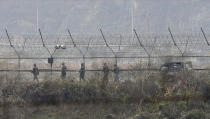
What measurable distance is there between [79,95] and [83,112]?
94 centimetres

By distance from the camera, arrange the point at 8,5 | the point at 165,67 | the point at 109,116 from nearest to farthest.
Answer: the point at 109,116, the point at 165,67, the point at 8,5

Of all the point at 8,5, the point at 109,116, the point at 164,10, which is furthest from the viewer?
the point at 8,5

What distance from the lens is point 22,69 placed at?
2222 centimetres

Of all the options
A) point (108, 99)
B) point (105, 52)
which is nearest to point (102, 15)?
point (105, 52)

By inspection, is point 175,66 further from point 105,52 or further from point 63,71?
point 63,71

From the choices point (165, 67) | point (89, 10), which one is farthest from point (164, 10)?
point (165, 67)

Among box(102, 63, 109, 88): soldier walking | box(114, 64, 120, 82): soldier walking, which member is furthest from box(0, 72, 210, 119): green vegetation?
box(114, 64, 120, 82): soldier walking

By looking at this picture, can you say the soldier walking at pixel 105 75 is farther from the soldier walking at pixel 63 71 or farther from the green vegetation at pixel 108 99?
the soldier walking at pixel 63 71

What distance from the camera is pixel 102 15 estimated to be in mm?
60125

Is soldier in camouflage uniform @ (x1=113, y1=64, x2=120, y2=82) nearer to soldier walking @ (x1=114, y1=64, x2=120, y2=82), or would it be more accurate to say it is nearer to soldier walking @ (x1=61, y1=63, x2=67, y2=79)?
soldier walking @ (x1=114, y1=64, x2=120, y2=82)

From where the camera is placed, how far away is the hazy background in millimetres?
53781

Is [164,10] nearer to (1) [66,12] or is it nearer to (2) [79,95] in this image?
(1) [66,12]

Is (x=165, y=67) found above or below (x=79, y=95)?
above

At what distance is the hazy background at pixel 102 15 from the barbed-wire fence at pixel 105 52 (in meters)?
27.2
